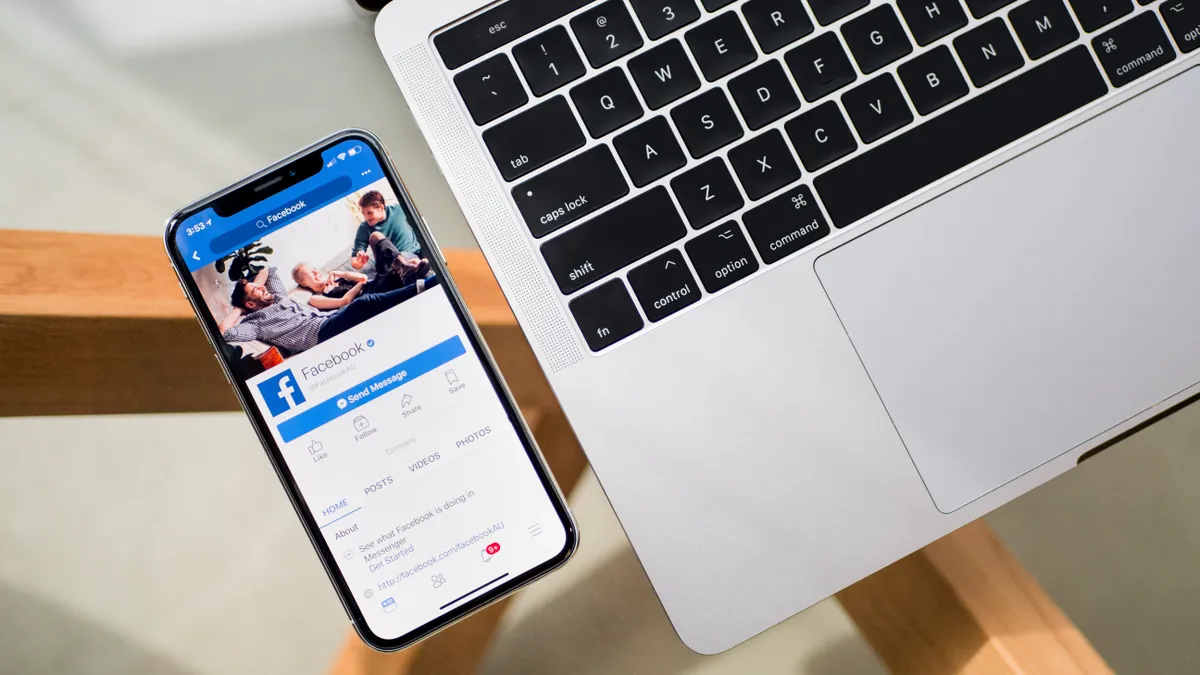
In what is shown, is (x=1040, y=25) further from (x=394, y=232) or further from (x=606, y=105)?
(x=394, y=232)

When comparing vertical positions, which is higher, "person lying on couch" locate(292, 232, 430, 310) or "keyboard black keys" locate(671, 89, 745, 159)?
"person lying on couch" locate(292, 232, 430, 310)

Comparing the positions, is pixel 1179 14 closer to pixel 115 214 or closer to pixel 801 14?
pixel 801 14

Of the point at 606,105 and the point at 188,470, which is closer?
the point at 606,105

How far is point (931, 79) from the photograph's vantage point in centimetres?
32

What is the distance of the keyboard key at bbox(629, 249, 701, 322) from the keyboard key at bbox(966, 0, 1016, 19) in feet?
0.55

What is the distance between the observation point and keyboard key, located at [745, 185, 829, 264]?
0.31 m

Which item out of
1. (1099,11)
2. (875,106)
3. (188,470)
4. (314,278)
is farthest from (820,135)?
(188,470)

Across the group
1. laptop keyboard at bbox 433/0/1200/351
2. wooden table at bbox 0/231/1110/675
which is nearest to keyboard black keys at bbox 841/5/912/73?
laptop keyboard at bbox 433/0/1200/351

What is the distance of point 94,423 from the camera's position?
427 millimetres

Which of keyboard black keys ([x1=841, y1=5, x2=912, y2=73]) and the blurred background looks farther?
the blurred background

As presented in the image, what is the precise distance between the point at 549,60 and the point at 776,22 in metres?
0.10

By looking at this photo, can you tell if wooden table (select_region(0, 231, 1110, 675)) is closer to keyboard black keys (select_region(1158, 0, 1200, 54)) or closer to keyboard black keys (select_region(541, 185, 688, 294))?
keyboard black keys (select_region(541, 185, 688, 294))

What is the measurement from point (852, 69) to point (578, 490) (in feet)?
0.88

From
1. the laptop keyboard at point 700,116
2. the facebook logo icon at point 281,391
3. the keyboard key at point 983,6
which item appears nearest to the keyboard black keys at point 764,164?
the laptop keyboard at point 700,116
